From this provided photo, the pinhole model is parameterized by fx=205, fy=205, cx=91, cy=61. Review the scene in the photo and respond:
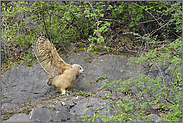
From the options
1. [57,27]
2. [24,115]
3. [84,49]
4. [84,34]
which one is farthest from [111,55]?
[24,115]

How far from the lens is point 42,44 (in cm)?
625

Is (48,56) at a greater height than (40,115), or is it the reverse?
(48,56)

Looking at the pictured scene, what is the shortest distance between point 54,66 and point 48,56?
39 cm

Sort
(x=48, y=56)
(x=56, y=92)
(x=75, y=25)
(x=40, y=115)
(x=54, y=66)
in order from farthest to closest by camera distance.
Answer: (x=75, y=25) → (x=56, y=92) → (x=54, y=66) → (x=48, y=56) → (x=40, y=115)

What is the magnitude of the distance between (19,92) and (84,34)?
371 cm

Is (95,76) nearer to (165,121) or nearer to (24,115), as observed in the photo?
(24,115)

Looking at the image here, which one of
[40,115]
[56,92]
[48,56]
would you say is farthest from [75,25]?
[40,115]

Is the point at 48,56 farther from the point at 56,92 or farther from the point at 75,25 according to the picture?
the point at 75,25

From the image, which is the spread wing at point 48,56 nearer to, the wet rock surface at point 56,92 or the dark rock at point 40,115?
the wet rock surface at point 56,92

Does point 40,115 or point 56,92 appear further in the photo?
point 56,92

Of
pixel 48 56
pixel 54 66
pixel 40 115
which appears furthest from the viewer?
pixel 54 66

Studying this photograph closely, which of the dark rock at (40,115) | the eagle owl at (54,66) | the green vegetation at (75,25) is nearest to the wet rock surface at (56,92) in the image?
the dark rock at (40,115)

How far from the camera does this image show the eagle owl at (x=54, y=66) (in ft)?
20.6

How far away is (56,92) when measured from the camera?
22.0 feet
